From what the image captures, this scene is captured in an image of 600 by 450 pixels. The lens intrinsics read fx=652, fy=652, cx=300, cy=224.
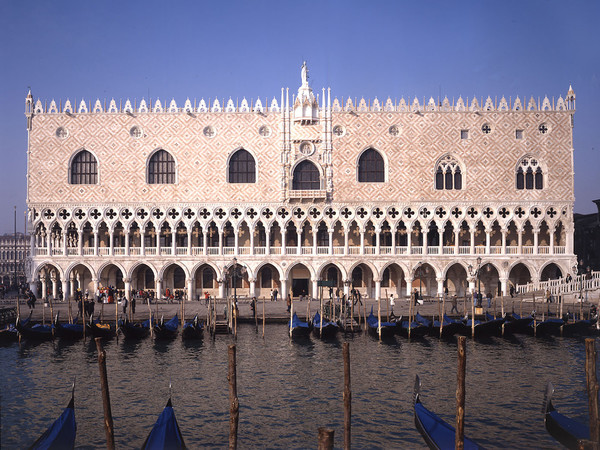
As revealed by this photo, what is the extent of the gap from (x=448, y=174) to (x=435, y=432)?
803 inches

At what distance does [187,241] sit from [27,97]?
964 centimetres

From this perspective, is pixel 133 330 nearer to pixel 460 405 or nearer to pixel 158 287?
pixel 158 287

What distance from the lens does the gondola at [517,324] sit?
20.9m

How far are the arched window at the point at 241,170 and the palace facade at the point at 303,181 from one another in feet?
0.16

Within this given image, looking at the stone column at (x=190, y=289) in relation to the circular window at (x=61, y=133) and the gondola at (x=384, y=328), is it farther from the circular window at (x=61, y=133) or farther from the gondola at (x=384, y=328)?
the gondola at (x=384, y=328)

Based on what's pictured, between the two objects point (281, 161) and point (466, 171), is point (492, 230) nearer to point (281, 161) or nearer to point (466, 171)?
point (466, 171)

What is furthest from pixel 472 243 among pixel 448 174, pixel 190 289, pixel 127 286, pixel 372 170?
pixel 127 286

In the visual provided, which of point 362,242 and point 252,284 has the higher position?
point 362,242

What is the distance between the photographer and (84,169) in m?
29.2

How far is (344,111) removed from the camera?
28.9m

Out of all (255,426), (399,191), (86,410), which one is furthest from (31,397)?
(399,191)

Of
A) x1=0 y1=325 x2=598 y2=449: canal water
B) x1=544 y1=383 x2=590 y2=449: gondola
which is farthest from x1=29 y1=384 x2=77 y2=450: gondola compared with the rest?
x1=544 y1=383 x2=590 y2=449: gondola

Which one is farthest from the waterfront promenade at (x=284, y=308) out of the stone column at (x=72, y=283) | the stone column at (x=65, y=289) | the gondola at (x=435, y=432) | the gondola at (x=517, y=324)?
the gondola at (x=435, y=432)

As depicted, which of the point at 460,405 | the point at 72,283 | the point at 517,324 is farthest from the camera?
the point at 72,283
